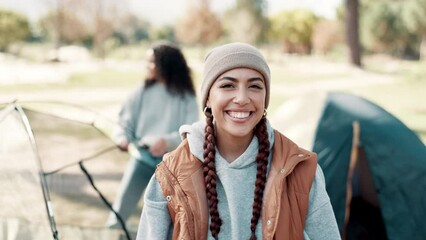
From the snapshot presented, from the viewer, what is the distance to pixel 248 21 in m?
35.1

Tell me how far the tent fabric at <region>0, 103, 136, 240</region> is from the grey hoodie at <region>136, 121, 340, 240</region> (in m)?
1.17

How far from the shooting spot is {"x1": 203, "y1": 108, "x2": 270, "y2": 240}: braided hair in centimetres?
137

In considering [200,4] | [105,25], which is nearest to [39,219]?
[105,25]

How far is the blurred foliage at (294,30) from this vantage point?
144 ft

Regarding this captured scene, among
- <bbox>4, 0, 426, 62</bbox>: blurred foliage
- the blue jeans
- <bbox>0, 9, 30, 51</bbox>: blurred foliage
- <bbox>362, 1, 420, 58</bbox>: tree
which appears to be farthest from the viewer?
<bbox>0, 9, 30, 51</bbox>: blurred foliage

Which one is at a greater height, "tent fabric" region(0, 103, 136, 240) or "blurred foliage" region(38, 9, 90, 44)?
"blurred foliage" region(38, 9, 90, 44)

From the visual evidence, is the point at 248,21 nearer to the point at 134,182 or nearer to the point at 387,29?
the point at 387,29

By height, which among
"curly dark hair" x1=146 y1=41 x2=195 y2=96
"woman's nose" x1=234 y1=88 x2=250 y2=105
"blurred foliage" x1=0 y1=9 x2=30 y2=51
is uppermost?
"blurred foliage" x1=0 y1=9 x2=30 y2=51

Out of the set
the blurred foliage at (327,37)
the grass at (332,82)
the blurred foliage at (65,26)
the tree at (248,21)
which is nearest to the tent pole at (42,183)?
the grass at (332,82)

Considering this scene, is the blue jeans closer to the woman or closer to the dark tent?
the dark tent

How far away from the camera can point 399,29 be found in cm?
2784

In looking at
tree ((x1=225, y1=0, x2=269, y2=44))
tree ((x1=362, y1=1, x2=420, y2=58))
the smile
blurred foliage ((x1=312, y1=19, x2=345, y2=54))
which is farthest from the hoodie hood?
blurred foliage ((x1=312, y1=19, x2=345, y2=54))

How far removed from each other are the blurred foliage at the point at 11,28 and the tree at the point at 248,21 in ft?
49.1

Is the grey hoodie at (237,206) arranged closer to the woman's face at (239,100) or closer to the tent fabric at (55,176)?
the woman's face at (239,100)
